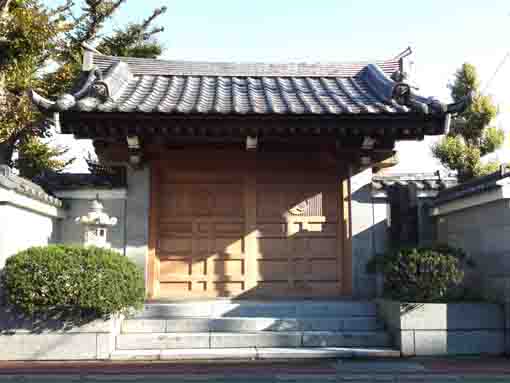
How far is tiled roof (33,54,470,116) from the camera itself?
24.8ft

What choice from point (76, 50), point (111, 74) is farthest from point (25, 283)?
point (76, 50)

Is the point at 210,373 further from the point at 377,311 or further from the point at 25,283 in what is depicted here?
the point at 377,311

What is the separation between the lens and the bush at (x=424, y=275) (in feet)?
22.6

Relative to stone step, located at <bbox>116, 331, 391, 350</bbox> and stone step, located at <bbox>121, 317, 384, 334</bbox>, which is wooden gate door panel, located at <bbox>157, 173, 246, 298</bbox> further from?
stone step, located at <bbox>116, 331, 391, 350</bbox>

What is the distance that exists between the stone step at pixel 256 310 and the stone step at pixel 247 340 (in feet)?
1.80

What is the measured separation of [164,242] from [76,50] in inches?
411

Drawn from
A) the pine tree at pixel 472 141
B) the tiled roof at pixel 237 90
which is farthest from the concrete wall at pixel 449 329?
the pine tree at pixel 472 141

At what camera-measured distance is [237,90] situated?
9.24 metres

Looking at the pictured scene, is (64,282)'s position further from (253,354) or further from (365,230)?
(365,230)

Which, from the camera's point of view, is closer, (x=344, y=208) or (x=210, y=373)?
(x=210, y=373)

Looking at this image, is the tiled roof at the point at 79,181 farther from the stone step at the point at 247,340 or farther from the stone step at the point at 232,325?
the stone step at the point at 247,340

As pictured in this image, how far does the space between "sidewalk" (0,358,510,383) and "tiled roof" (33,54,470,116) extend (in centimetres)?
342

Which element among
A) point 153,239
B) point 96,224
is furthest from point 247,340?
point 96,224

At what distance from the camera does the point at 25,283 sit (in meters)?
6.32
